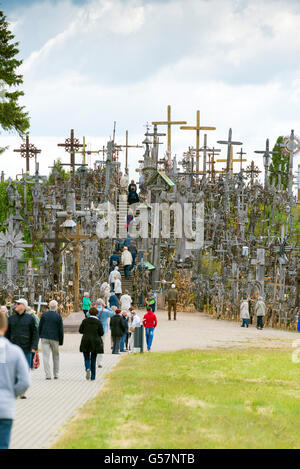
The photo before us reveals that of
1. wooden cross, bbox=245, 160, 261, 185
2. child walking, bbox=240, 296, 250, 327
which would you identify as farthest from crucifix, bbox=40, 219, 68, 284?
wooden cross, bbox=245, 160, 261, 185

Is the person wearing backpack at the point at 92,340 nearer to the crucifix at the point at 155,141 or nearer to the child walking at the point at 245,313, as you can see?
the child walking at the point at 245,313

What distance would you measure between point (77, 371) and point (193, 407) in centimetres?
599

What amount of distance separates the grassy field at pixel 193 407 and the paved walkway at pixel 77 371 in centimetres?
30

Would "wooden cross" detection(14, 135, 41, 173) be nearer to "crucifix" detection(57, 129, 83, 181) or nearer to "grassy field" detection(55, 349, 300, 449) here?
"crucifix" detection(57, 129, 83, 181)

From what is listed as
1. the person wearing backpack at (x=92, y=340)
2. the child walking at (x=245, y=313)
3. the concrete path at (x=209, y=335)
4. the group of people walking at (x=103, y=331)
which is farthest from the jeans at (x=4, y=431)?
the child walking at (x=245, y=313)

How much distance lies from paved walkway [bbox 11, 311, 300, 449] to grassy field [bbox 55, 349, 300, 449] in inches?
12.0

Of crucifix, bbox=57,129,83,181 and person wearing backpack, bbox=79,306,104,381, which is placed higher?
crucifix, bbox=57,129,83,181

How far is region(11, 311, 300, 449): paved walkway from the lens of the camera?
1112cm

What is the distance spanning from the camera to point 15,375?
7.45 m

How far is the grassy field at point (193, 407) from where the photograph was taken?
34.0 ft

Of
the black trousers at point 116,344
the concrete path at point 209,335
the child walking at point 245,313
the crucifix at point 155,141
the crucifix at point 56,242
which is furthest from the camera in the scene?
the crucifix at point 155,141
